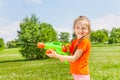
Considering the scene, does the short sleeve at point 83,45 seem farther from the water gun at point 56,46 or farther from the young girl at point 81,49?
the water gun at point 56,46

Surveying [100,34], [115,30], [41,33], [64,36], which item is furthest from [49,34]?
[115,30]

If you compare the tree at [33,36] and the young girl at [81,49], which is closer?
the young girl at [81,49]

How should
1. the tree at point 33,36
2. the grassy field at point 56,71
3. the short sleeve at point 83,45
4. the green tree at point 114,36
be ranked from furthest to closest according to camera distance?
the green tree at point 114,36
the tree at point 33,36
the grassy field at point 56,71
the short sleeve at point 83,45

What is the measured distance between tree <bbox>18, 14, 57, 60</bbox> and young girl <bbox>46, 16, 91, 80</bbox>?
118 feet

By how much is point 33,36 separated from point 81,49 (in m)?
36.6

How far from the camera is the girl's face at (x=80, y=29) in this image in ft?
23.9

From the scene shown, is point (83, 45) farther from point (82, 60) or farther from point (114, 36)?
point (114, 36)

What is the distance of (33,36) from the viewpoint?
1714 inches

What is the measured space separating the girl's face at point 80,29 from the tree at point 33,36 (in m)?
35.9

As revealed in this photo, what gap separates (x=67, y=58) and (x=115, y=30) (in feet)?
556

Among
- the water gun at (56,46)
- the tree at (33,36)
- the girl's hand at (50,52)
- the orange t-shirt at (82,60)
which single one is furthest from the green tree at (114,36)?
the girl's hand at (50,52)

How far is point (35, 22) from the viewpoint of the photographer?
146 ft

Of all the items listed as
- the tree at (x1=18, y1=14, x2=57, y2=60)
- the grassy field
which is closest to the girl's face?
the grassy field

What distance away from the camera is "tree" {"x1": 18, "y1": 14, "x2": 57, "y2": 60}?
4353 cm
